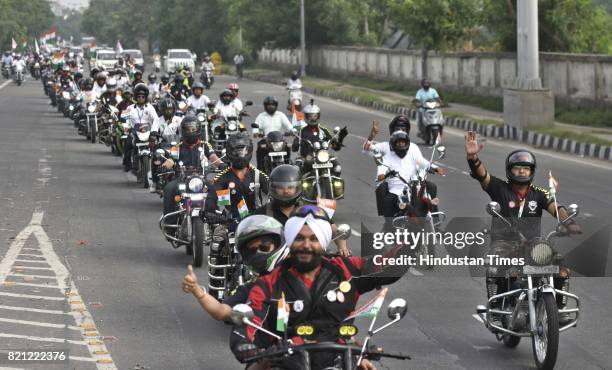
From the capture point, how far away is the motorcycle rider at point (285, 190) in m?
10.2

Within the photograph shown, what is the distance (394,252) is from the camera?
8.26m

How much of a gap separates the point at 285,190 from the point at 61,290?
396 centimetres

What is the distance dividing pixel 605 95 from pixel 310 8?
149ft

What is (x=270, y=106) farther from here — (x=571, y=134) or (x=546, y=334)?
(x=546, y=334)

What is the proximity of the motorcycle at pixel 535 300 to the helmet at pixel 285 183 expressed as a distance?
1375 millimetres

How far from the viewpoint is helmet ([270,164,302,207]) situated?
1020 cm

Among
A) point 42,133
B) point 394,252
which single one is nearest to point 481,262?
point 394,252

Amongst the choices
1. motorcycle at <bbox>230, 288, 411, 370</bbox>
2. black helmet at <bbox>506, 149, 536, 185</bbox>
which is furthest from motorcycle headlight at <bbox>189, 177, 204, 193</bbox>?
motorcycle at <bbox>230, 288, 411, 370</bbox>

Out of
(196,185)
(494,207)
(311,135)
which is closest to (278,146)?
(311,135)

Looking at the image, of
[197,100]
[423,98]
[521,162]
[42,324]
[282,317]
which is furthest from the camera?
[423,98]

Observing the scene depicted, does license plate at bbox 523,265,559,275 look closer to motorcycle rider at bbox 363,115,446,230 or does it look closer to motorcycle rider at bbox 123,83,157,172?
motorcycle rider at bbox 363,115,446,230

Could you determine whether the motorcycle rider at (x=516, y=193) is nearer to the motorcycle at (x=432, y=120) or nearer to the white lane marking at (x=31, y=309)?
the white lane marking at (x=31, y=309)

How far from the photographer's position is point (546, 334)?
32.0 ft

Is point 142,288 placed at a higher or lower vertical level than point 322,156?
lower
